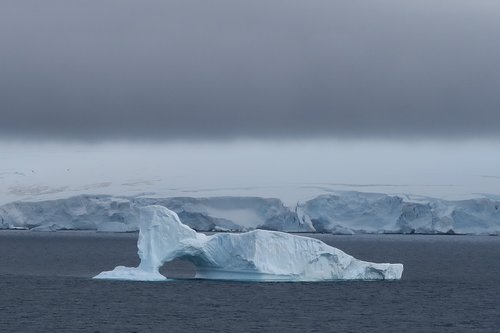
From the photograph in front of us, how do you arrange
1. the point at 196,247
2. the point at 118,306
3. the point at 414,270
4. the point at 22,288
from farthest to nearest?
the point at 414,270 < the point at 22,288 < the point at 196,247 < the point at 118,306

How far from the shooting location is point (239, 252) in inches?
1452

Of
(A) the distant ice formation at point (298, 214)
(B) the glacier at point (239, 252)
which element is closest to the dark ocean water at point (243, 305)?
(B) the glacier at point (239, 252)

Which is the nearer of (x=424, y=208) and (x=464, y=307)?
(x=464, y=307)

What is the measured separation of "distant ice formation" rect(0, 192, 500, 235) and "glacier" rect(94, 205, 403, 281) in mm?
69053

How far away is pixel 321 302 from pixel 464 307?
16.6 feet

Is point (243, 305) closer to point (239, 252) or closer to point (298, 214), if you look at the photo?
point (239, 252)

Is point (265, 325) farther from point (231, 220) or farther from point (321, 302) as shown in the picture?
point (231, 220)

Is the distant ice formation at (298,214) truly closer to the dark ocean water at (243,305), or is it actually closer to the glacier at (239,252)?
the dark ocean water at (243,305)

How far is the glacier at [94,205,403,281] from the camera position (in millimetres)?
36562

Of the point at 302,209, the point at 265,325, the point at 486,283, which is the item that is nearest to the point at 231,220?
the point at 302,209

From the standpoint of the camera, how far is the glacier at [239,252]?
36562 millimetres

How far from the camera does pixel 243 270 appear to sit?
3841cm

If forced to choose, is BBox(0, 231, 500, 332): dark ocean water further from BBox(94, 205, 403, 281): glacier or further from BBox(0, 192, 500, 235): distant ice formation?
BBox(0, 192, 500, 235): distant ice formation

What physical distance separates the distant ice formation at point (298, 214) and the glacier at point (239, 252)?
69.1m
